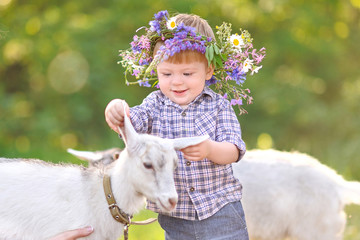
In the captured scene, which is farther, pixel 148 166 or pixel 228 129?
pixel 228 129

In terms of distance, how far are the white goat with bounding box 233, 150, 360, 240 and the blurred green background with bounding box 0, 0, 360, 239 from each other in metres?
6.02

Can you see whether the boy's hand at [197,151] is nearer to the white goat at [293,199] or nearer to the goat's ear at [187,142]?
the goat's ear at [187,142]

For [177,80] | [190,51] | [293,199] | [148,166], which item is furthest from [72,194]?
[293,199]

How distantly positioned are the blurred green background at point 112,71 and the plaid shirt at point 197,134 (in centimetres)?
736

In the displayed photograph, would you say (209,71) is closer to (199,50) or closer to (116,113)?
(199,50)

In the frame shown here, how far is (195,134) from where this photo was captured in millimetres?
2896

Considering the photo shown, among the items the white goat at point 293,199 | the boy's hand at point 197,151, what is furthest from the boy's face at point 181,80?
the white goat at point 293,199

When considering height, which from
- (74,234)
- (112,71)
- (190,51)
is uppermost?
(190,51)

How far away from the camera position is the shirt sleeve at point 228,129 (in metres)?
2.87

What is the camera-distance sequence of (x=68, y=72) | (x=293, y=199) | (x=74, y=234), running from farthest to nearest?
(x=68, y=72) → (x=293, y=199) → (x=74, y=234)

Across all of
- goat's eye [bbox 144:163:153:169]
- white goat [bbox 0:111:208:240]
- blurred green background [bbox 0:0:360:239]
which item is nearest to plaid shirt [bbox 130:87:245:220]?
white goat [bbox 0:111:208:240]

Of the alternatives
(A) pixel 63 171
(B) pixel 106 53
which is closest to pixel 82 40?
(B) pixel 106 53

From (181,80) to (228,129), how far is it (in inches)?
16.7

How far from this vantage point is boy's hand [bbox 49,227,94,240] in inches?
105
